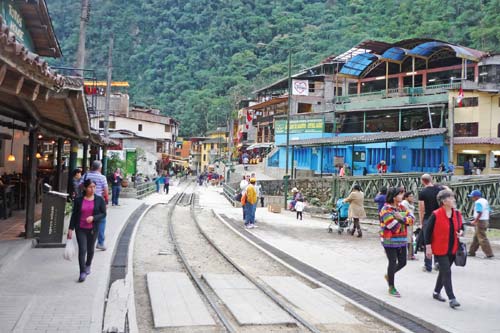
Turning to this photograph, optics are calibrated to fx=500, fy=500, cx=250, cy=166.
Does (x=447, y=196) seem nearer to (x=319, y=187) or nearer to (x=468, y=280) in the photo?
(x=468, y=280)

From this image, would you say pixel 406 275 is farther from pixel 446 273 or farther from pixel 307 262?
pixel 446 273

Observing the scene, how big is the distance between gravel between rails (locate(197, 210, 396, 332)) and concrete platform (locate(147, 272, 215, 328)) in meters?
1.55

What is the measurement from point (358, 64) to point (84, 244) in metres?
40.9

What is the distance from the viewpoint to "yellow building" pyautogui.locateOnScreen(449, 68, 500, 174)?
32094 millimetres

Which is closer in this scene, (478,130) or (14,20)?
(14,20)

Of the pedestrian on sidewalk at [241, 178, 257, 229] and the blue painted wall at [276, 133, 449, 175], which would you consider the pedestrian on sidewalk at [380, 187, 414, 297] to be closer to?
the pedestrian on sidewalk at [241, 178, 257, 229]

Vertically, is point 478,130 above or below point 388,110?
below

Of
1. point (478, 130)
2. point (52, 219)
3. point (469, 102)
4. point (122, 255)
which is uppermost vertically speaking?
point (469, 102)

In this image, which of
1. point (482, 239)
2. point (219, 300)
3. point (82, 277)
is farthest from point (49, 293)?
point (482, 239)

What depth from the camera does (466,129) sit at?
33156 millimetres

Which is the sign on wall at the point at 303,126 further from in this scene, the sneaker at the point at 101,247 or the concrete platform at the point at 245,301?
the concrete platform at the point at 245,301

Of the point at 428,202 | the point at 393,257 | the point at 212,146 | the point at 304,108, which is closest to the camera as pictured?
the point at 393,257

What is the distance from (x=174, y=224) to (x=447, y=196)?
473 inches

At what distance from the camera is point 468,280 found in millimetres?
8977
